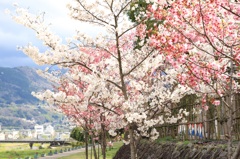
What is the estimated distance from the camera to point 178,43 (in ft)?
24.1

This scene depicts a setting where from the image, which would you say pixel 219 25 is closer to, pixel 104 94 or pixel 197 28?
pixel 197 28

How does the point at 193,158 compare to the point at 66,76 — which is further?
the point at 66,76

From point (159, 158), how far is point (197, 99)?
3.08 metres

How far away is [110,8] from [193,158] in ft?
17.0

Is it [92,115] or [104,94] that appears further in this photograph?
[92,115]

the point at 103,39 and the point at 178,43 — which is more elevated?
the point at 103,39

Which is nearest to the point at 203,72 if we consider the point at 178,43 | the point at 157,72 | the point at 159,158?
the point at 178,43

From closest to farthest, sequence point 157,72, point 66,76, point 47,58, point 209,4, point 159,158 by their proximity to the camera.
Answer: point 209,4 → point 47,58 → point 157,72 → point 159,158 → point 66,76

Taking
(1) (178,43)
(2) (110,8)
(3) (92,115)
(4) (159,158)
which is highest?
(2) (110,8)

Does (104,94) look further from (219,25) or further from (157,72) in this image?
(219,25)

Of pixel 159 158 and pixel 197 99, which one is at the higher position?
pixel 197 99

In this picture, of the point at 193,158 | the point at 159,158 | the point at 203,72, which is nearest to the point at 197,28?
the point at 203,72

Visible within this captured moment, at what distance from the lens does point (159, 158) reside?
16703mm

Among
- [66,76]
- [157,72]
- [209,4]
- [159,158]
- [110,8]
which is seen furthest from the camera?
[66,76]
